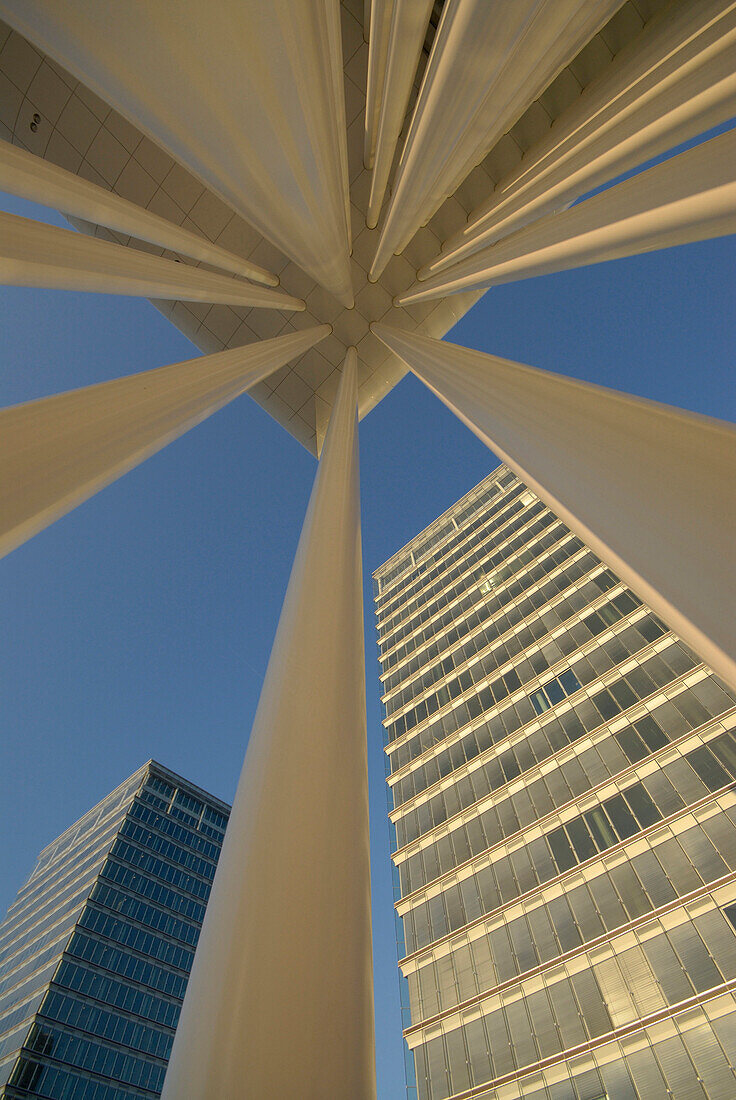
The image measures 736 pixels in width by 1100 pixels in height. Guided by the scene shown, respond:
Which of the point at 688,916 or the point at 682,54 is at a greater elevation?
the point at 688,916

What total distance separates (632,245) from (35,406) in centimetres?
454

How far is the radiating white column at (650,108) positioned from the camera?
4.16 meters

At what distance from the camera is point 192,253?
21.5 ft

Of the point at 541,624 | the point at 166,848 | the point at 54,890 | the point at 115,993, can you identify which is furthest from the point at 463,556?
the point at 54,890

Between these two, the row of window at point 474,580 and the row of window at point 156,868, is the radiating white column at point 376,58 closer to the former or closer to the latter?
the row of window at point 474,580

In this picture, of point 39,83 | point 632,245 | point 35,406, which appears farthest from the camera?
point 39,83

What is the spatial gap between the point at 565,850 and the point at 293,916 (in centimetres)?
2656

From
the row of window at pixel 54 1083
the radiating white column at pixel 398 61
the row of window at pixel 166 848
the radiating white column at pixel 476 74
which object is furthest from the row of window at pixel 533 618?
the row of window at pixel 54 1083

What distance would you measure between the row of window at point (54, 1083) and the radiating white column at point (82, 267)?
2686 inches

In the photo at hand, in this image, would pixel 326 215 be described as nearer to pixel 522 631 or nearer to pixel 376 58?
pixel 376 58

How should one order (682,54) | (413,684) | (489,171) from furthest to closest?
1. (413,684)
2. (489,171)
3. (682,54)

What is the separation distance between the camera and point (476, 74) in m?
4.75

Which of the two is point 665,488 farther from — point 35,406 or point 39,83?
point 39,83

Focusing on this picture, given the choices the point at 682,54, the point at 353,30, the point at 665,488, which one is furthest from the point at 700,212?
the point at 353,30
